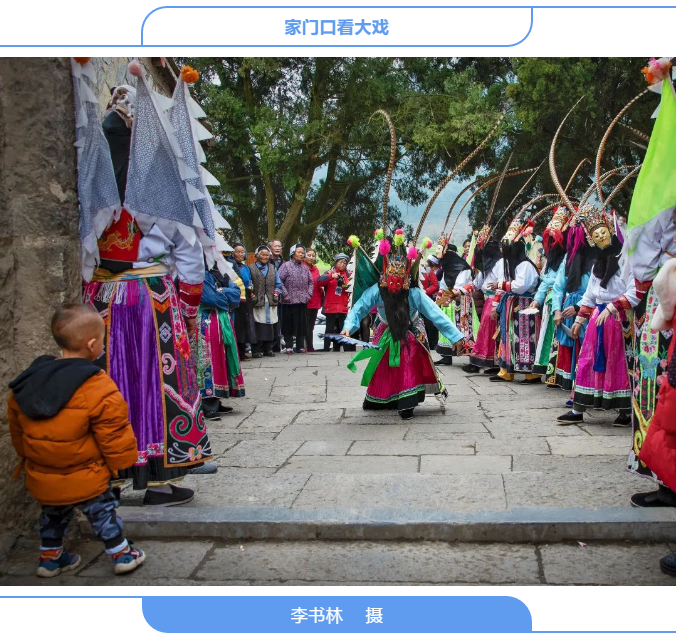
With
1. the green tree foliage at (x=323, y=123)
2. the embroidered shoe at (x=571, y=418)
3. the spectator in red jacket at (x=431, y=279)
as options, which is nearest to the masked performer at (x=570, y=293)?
the embroidered shoe at (x=571, y=418)

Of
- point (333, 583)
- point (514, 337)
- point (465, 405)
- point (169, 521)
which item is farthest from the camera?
point (514, 337)

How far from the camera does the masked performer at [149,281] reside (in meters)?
3.55

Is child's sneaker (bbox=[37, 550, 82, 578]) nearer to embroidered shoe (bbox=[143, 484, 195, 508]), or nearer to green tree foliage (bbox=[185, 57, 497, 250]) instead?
embroidered shoe (bbox=[143, 484, 195, 508])

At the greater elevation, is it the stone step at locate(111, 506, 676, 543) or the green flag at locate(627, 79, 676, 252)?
the green flag at locate(627, 79, 676, 252)

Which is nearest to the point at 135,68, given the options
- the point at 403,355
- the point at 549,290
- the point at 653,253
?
the point at 653,253

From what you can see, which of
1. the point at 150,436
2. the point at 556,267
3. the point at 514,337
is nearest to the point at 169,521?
the point at 150,436

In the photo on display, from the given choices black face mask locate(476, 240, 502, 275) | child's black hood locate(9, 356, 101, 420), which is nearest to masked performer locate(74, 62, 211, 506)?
child's black hood locate(9, 356, 101, 420)

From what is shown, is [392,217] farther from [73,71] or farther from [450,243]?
[73,71]

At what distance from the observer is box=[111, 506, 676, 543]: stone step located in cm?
330

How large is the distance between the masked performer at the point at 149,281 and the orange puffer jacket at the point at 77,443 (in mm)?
746

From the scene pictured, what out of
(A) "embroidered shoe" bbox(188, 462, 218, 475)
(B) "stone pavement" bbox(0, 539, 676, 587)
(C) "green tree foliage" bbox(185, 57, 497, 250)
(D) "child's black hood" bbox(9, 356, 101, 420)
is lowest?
(A) "embroidered shoe" bbox(188, 462, 218, 475)

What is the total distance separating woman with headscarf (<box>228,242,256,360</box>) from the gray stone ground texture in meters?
4.11

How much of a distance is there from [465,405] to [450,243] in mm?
4937

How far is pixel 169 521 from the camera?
346 cm
